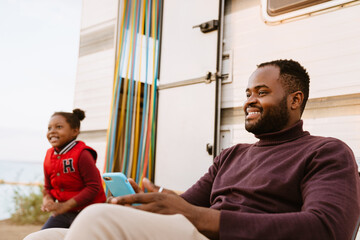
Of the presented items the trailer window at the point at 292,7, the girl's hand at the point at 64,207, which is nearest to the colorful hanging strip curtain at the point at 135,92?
the girl's hand at the point at 64,207

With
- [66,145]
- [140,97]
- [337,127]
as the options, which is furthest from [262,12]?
[66,145]

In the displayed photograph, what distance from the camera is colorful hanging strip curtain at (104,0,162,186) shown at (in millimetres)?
3246

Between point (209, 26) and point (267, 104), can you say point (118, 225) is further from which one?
point (209, 26)

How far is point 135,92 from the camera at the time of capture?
3453mm

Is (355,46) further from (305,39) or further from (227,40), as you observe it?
(227,40)

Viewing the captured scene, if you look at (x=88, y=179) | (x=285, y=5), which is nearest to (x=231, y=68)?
(x=285, y=5)

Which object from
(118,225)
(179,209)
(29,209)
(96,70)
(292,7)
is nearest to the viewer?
(118,225)

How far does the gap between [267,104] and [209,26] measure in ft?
4.73

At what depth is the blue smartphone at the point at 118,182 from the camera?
1.51 m

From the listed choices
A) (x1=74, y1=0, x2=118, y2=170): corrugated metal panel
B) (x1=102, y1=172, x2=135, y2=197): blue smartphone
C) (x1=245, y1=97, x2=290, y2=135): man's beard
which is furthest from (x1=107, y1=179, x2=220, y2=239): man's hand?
(x1=74, y1=0, x2=118, y2=170): corrugated metal panel

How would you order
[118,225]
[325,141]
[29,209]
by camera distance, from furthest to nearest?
[29,209]
[325,141]
[118,225]

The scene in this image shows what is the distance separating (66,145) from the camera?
259cm

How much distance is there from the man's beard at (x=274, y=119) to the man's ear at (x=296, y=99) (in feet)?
0.13

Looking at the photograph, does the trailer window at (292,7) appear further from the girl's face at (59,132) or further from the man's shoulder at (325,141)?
the girl's face at (59,132)
